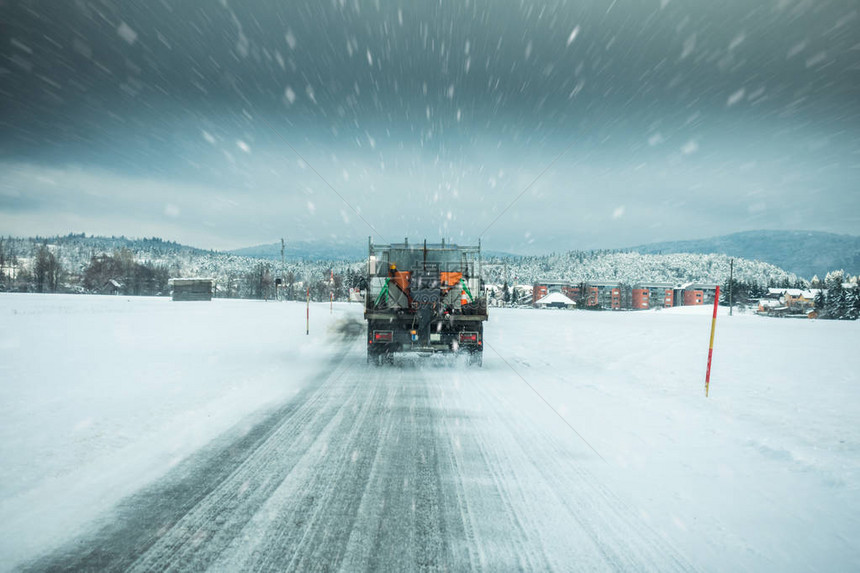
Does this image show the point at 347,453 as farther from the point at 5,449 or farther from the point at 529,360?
the point at 529,360

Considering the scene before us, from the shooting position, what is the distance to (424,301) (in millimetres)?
9461

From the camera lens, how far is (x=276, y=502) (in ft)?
11.5

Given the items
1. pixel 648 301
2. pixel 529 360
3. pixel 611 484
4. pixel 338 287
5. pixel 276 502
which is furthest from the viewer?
pixel 648 301

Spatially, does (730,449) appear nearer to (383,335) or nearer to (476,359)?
(476,359)

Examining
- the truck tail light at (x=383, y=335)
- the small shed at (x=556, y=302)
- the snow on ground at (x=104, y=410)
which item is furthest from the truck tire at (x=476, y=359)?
the small shed at (x=556, y=302)

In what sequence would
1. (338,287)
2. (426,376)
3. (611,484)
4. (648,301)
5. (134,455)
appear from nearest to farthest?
1. (611,484)
2. (134,455)
3. (426,376)
4. (338,287)
5. (648,301)

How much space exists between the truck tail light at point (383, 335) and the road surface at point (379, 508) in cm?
399

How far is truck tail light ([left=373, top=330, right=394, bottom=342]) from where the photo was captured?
384 inches

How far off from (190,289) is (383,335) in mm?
53164

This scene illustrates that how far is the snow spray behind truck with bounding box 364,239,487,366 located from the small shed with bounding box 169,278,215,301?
51728 mm

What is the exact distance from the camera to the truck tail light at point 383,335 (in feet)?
32.0

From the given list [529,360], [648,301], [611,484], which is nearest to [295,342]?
[529,360]

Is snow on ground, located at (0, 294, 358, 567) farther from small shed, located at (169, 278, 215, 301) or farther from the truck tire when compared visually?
small shed, located at (169, 278, 215, 301)

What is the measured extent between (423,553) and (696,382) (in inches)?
313
